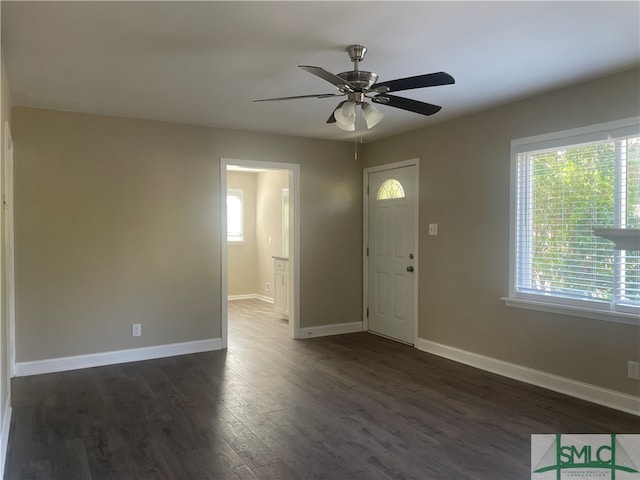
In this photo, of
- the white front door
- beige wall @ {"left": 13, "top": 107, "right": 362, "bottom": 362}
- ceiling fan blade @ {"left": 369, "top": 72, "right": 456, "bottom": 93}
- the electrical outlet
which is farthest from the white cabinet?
ceiling fan blade @ {"left": 369, "top": 72, "right": 456, "bottom": 93}

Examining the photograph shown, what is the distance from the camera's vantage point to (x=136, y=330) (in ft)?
15.3

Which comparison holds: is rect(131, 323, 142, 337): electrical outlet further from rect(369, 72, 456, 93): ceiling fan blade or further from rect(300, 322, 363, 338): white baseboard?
rect(369, 72, 456, 93): ceiling fan blade

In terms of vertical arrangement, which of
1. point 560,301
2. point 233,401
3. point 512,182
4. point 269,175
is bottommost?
point 233,401

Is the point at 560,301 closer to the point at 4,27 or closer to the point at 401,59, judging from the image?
the point at 401,59

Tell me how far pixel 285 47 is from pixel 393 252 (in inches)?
128

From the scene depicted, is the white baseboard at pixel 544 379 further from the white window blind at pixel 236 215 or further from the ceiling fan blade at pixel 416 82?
the white window blind at pixel 236 215

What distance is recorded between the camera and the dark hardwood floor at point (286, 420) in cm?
257

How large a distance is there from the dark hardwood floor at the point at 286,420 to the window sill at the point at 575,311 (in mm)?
652

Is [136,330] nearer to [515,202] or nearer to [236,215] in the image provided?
[515,202]

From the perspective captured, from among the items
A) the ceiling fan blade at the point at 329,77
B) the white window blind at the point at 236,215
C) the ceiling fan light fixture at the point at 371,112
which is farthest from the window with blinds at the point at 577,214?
the white window blind at the point at 236,215

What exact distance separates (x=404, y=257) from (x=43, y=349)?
3.81 metres

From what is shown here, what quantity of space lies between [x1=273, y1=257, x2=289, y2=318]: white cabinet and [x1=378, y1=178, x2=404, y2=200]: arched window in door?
177cm

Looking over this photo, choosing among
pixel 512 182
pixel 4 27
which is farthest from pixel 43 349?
pixel 512 182

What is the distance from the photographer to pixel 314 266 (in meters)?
5.73
